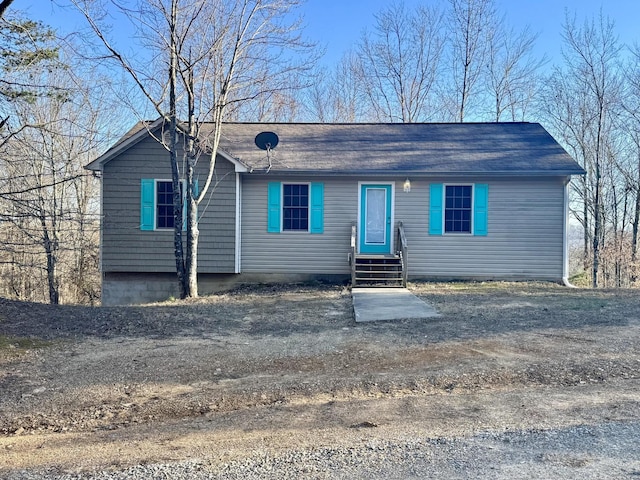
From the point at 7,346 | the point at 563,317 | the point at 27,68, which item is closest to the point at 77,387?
the point at 7,346

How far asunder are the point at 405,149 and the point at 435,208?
204 centimetres

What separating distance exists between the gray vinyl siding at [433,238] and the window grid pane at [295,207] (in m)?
0.24

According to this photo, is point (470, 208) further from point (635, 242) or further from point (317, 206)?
point (635, 242)

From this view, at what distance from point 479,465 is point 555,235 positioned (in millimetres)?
11053

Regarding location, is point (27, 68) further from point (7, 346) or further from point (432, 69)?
point (432, 69)

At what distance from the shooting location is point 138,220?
12891mm

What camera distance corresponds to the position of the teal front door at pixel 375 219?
1306 cm

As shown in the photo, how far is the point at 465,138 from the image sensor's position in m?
14.5

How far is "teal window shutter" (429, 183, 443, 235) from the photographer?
1291 cm

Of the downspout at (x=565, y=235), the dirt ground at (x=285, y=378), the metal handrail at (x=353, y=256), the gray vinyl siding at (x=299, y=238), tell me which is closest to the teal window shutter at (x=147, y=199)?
the gray vinyl siding at (x=299, y=238)

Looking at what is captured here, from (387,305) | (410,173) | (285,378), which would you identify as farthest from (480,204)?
(285,378)

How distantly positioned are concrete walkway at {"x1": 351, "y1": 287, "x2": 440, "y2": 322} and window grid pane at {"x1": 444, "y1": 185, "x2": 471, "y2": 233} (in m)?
2.88

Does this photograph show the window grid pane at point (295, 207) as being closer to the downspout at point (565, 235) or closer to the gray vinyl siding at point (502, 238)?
the gray vinyl siding at point (502, 238)

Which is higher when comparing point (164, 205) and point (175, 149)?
point (175, 149)
